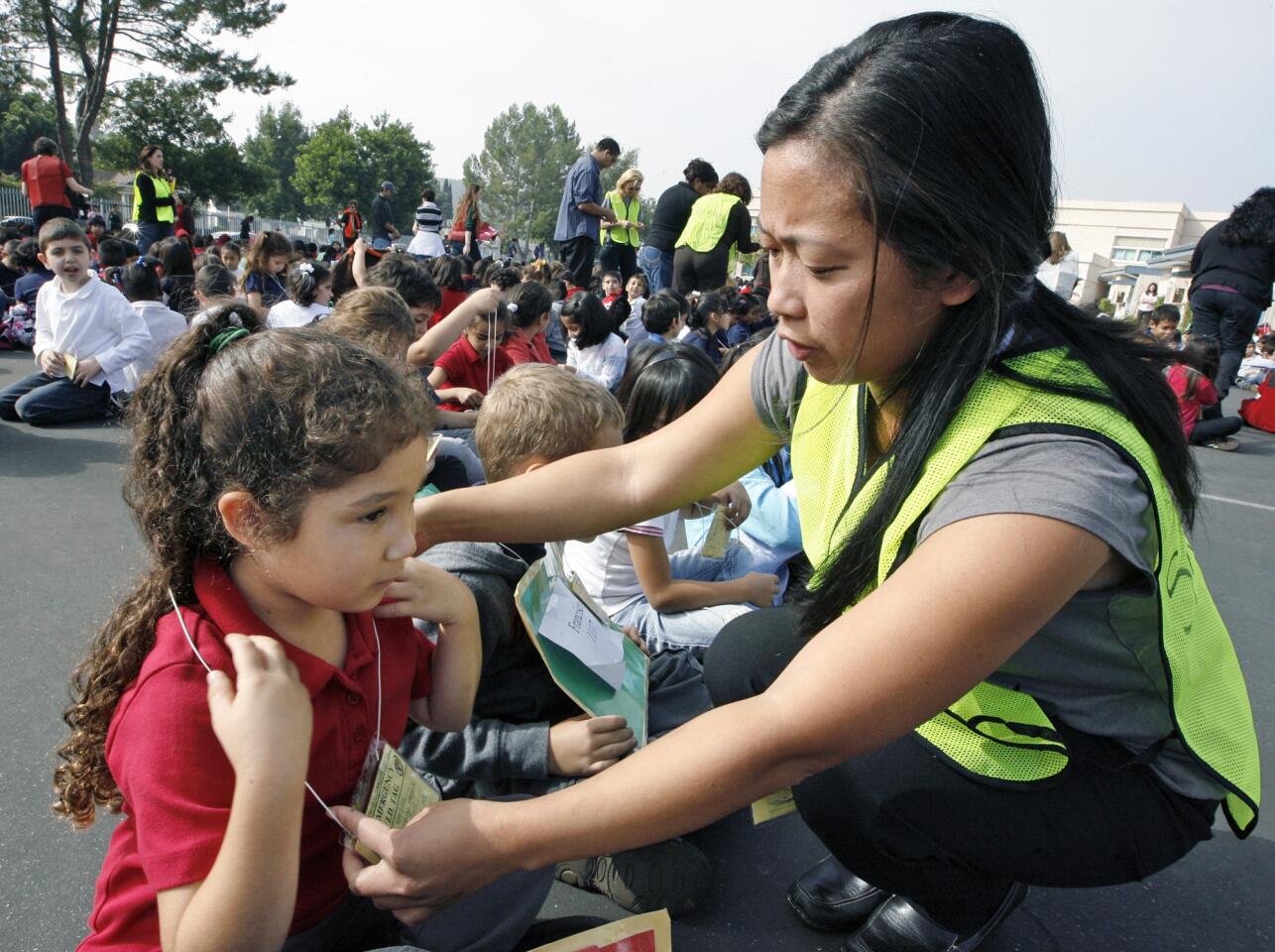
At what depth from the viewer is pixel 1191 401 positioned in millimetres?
6371

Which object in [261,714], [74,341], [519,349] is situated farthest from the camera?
[74,341]

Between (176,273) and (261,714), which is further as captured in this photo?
(176,273)

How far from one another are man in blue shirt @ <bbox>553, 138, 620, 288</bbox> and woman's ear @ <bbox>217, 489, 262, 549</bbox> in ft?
22.9

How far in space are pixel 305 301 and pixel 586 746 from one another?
4.75m

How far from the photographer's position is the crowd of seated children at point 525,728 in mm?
1659

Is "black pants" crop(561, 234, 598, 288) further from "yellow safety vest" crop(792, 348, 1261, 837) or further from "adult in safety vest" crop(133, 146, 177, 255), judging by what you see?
"yellow safety vest" crop(792, 348, 1261, 837)

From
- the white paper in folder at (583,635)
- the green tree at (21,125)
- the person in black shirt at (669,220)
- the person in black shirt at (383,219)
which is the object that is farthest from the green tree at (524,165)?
the white paper in folder at (583,635)

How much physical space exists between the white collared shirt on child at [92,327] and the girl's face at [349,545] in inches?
186

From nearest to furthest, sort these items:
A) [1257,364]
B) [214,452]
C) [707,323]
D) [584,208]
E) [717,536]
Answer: [214,452] → [717,536] → [707,323] → [584,208] → [1257,364]

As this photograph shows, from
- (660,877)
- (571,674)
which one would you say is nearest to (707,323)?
(571,674)

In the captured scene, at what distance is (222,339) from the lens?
117 cm

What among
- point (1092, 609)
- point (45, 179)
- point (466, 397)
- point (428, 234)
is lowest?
point (466, 397)

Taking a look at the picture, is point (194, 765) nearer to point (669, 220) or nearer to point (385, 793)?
point (385, 793)

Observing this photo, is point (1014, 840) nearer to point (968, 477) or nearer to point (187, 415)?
point (968, 477)
